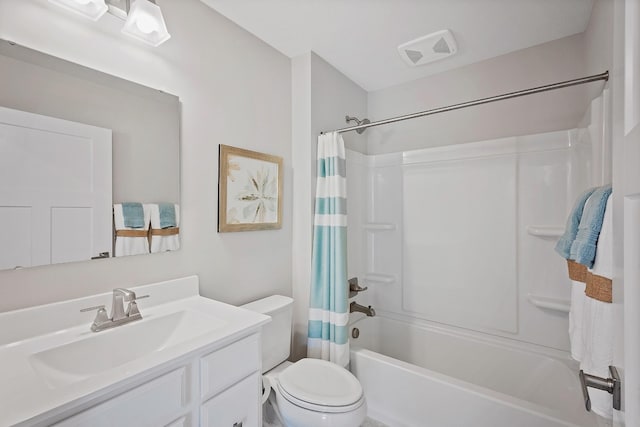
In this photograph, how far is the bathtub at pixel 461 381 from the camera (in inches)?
56.2

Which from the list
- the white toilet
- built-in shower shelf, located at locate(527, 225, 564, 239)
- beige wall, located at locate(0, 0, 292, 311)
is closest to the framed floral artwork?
beige wall, located at locate(0, 0, 292, 311)

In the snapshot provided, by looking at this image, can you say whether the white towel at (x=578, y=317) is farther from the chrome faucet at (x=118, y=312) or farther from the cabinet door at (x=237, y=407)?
the chrome faucet at (x=118, y=312)

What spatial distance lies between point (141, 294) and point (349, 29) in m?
1.89

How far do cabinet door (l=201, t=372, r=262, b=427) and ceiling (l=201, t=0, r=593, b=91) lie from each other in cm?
190

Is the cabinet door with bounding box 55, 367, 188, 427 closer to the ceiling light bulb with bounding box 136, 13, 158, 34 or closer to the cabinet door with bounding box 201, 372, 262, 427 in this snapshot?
the cabinet door with bounding box 201, 372, 262, 427

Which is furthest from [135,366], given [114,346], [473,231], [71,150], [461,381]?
[473,231]

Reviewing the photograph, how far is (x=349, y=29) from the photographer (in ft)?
6.16

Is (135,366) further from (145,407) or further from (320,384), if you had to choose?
(320,384)

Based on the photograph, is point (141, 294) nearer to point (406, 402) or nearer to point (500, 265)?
point (406, 402)

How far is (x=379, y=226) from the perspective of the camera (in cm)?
260

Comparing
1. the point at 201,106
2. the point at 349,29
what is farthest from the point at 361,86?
the point at 201,106

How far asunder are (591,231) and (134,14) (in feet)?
6.12

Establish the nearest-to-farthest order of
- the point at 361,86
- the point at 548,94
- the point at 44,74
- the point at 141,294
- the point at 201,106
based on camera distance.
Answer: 1. the point at 44,74
2. the point at 141,294
3. the point at 201,106
4. the point at 548,94
5. the point at 361,86

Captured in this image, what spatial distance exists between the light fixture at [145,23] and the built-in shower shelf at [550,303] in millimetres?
2544
